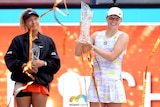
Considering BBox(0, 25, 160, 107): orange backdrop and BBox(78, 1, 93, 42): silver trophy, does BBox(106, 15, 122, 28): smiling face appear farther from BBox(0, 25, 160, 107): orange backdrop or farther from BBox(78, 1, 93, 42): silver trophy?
BBox(0, 25, 160, 107): orange backdrop

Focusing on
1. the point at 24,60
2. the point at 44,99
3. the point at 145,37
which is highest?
the point at 145,37

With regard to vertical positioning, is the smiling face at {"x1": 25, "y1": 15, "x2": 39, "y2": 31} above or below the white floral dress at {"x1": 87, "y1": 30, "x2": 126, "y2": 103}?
above

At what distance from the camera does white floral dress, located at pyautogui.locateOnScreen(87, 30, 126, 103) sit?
11.6ft

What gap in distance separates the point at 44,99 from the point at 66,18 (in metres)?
1.18

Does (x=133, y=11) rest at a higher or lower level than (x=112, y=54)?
higher

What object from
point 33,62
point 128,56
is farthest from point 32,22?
point 128,56

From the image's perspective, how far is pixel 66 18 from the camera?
4574mm

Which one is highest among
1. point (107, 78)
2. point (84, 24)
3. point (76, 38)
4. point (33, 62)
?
point (76, 38)

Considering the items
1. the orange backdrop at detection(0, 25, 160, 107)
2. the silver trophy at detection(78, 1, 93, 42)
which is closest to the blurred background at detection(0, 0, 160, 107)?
the orange backdrop at detection(0, 25, 160, 107)

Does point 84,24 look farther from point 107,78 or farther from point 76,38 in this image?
point 76,38

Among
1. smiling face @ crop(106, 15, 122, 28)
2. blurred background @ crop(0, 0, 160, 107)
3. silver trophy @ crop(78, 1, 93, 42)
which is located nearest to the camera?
silver trophy @ crop(78, 1, 93, 42)

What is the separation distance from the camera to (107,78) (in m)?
3.53

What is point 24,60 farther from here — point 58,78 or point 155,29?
point 155,29

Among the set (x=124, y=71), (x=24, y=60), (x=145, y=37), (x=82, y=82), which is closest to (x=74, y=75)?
(x=82, y=82)
